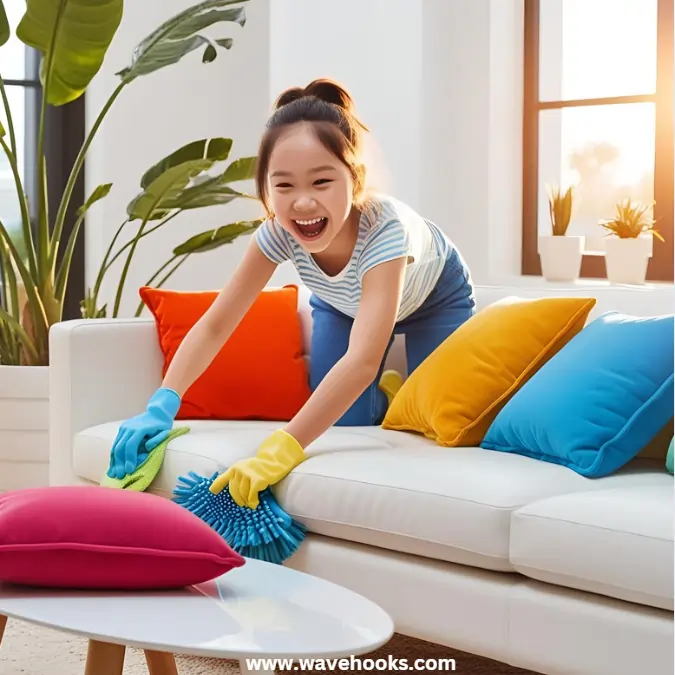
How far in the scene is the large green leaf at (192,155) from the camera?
128 inches

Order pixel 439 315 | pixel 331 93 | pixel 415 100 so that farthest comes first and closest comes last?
pixel 415 100 → pixel 439 315 → pixel 331 93

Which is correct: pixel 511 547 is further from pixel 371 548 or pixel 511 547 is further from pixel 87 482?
pixel 87 482

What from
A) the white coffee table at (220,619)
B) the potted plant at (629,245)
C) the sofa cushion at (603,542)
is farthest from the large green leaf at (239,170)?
the white coffee table at (220,619)

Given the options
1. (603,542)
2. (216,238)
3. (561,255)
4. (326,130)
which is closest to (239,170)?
(216,238)

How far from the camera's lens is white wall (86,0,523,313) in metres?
3.64

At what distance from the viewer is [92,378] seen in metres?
2.57

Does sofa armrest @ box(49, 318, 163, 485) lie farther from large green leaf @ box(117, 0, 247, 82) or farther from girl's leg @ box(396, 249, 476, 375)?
large green leaf @ box(117, 0, 247, 82)

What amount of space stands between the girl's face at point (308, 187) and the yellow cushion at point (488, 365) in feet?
1.17

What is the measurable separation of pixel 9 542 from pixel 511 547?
0.77 metres

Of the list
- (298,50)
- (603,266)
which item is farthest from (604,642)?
(298,50)

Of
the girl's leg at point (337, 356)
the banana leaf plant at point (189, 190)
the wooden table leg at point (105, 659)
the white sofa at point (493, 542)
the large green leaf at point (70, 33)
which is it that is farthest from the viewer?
the banana leaf plant at point (189, 190)

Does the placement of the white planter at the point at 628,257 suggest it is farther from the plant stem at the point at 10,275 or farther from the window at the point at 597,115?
the plant stem at the point at 10,275

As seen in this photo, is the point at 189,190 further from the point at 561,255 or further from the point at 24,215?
the point at 561,255

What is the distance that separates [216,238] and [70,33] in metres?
0.75
